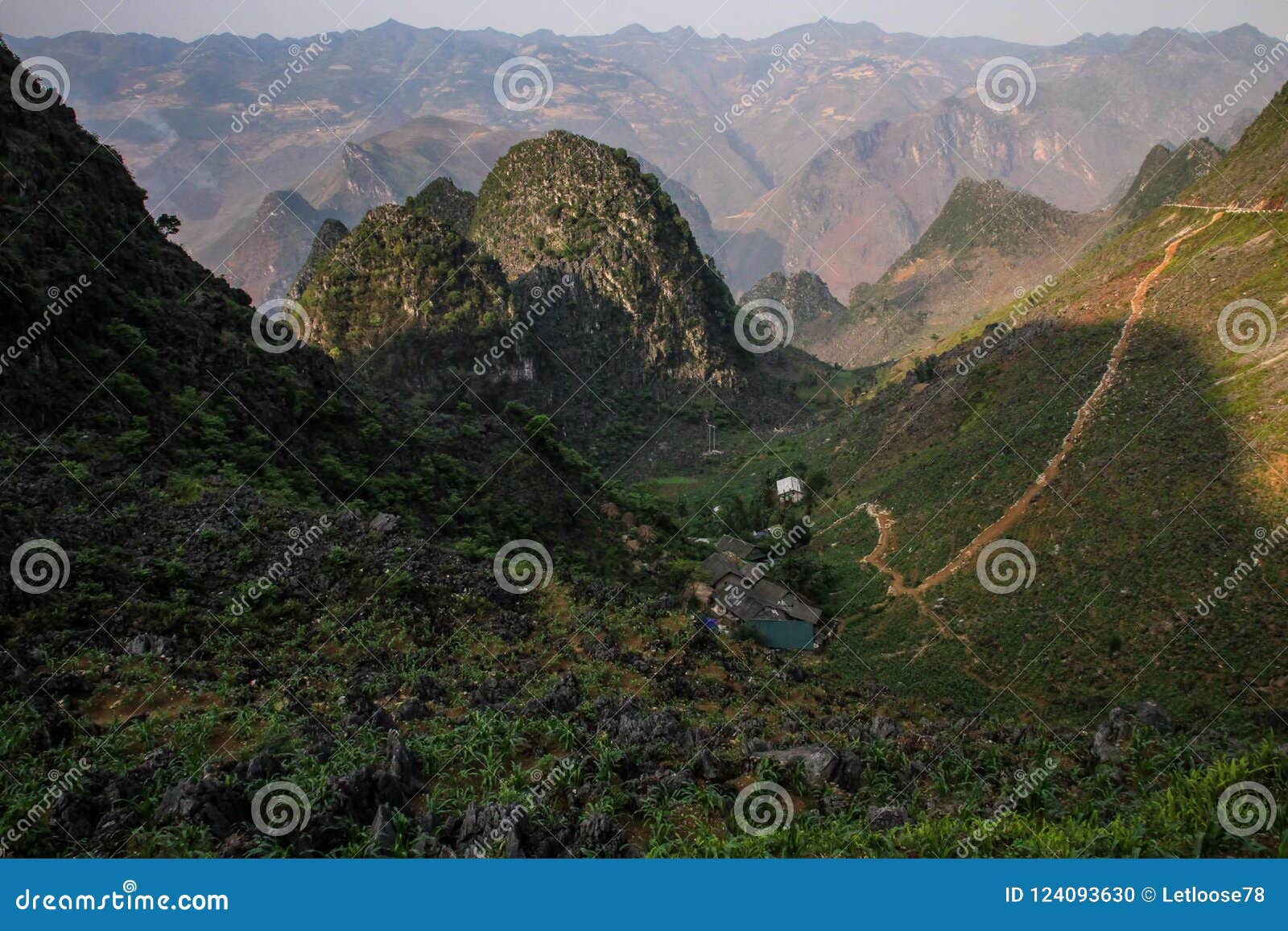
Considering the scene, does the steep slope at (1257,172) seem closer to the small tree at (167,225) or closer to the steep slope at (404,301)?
the steep slope at (404,301)

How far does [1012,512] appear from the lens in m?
35.0

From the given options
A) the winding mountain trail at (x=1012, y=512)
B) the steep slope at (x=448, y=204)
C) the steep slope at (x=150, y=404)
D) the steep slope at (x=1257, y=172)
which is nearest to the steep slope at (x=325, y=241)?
the steep slope at (x=448, y=204)

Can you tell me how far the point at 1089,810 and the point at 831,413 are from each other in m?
75.9

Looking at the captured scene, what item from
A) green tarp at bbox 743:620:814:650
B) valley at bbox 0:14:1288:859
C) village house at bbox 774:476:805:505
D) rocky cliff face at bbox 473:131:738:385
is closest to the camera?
valley at bbox 0:14:1288:859

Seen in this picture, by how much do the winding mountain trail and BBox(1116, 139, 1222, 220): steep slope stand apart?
6754 cm

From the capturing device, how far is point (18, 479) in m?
16.6

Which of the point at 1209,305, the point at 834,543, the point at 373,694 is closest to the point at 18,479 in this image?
the point at 373,694

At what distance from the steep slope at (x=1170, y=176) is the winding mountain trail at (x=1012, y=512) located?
222ft

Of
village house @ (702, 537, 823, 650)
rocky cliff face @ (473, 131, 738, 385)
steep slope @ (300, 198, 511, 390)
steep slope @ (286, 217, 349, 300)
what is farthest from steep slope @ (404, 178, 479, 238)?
village house @ (702, 537, 823, 650)

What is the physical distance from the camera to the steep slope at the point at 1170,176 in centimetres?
9606

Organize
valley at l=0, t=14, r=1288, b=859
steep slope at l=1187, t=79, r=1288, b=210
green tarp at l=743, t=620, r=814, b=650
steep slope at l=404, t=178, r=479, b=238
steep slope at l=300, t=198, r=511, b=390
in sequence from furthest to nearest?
steep slope at l=404, t=178, r=479, b=238 → steep slope at l=300, t=198, r=511, b=390 → steep slope at l=1187, t=79, r=1288, b=210 → green tarp at l=743, t=620, r=814, b=650 → valley at l=0, t=14, r=1288, b=859

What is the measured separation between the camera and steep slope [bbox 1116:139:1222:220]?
315 feet

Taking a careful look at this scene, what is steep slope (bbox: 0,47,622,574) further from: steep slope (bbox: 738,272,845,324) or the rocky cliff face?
steep slope (bbox: 738,272,845,324)

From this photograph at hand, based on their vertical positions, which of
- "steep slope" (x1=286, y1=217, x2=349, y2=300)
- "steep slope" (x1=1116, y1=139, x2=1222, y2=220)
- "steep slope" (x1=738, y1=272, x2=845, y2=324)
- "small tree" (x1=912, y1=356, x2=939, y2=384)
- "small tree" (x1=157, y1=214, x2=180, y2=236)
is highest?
"steep slope" (x1=1116, y1=139, x2=1222, y2=220)
